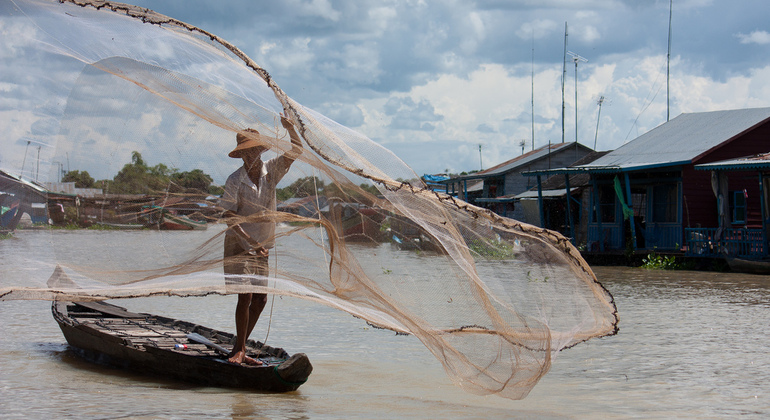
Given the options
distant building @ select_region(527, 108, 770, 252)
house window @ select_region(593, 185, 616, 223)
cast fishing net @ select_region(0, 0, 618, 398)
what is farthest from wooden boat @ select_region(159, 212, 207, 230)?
house window @ select_region(593, 185, 616, 223)

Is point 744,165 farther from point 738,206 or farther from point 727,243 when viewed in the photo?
point 738,206

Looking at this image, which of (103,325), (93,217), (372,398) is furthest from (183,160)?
(103,325)

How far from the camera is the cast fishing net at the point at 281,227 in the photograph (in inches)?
196

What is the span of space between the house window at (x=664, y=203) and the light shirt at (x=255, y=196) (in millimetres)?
18115

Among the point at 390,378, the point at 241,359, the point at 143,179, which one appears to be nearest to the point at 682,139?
the point at 390,378

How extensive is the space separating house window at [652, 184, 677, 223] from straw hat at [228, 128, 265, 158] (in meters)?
18.4

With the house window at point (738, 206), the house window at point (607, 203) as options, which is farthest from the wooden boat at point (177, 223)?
the house window at point (607, 203)

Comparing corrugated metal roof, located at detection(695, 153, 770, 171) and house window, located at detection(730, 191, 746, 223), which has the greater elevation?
corrugated metal roof, located at detection(695, 153, 770, 171)

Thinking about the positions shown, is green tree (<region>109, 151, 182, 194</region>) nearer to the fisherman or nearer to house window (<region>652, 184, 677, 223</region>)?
the fisherman

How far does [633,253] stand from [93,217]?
58.4 feet

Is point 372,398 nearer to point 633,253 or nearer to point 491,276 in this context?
point 491,276

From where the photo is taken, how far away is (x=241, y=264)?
532 cm

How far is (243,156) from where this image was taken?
5.34 meters

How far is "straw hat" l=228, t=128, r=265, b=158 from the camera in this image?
16.6 ft
